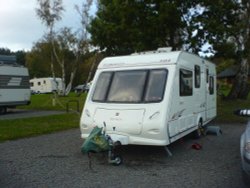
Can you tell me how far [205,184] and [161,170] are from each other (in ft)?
4.34

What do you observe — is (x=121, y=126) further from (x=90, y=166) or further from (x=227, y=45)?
(x=227, y=45)

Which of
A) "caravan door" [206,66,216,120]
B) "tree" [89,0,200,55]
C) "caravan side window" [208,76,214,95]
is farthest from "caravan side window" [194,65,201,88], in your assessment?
"tree" [89,0,200,55]

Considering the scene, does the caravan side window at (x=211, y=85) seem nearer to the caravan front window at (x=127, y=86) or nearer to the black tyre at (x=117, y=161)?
the caravan front window at (x=127, y=86)

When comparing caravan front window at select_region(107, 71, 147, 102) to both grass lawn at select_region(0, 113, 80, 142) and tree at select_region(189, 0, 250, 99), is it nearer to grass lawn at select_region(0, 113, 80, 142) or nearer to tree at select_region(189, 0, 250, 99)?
grass lawn at select_region(0, 113, 80, 142)

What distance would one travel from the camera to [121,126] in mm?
9016

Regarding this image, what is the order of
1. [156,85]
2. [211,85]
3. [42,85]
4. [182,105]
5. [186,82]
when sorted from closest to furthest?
[156,85] < [182,105] < [186,82] < [211,85] < [42,85]

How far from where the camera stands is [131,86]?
983cm

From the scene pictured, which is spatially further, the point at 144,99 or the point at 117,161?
the point at 144,99

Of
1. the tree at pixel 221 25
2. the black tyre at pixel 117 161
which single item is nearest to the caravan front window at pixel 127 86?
the black tyre at pixel 117 161

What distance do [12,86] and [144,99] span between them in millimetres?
15013

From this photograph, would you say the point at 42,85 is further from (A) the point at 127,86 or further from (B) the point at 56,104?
(A) the point at 127,86

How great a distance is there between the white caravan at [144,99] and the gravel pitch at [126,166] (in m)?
0.58

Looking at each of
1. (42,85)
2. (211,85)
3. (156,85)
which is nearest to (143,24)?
(211,85)

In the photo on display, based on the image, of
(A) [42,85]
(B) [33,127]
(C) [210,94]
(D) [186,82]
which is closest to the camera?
(D) [186,82]
